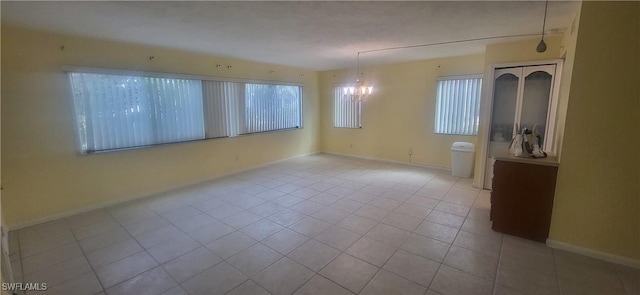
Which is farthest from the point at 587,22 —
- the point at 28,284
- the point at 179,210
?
the point at 28,284

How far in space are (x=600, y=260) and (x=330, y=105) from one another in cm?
580

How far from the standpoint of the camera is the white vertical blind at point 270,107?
554 cm

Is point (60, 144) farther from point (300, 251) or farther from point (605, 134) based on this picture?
point (605, 134)

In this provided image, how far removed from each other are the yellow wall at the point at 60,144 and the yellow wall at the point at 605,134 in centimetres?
512

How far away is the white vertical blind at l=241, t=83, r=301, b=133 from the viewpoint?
5535mm

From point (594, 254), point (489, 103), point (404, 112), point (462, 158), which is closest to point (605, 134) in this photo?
point (594, 254)

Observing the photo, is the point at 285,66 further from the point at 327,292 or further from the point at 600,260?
the point at 600,260

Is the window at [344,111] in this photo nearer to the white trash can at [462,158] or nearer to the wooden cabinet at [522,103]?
the white trash can at [462,158]

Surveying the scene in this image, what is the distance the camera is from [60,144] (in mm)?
3291

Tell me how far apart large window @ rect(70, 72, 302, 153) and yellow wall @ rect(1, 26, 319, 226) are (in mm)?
147

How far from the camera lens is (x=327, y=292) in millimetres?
2000

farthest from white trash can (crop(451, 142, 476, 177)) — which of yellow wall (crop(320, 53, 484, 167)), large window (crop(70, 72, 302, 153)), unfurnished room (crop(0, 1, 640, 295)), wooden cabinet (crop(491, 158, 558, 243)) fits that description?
large window (crop(70, 72, 302, 153))

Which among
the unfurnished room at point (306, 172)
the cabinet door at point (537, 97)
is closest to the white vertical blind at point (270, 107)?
the unfurnished room at point (306, 172)

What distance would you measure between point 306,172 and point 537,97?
409 centimetres
